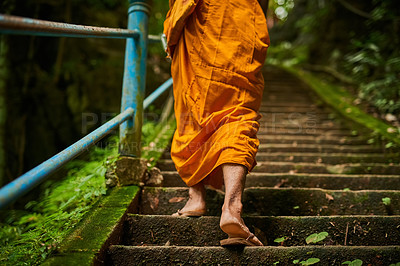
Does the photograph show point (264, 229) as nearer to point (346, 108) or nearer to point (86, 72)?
point (346, 108)

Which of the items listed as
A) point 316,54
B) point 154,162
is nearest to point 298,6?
point 316,54

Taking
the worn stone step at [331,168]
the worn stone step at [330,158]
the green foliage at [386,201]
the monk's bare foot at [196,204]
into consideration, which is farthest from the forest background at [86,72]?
the monk's bare foot at [196,204]

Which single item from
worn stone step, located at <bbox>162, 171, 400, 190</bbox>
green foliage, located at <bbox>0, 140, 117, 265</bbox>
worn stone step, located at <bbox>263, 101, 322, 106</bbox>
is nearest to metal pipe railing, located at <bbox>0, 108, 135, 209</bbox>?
green foliage, located at <bbox>0, 140, 117, 265</bbox>

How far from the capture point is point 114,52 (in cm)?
697

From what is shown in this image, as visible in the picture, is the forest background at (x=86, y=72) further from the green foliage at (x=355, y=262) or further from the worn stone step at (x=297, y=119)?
the green foliage at (x=355, y=262)

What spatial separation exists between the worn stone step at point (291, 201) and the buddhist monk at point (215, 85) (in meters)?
0.31

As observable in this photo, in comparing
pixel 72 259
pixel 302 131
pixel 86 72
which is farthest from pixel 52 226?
pixel 86 72

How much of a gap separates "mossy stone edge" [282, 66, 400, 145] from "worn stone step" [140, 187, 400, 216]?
1362mm

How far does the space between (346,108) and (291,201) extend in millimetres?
3095

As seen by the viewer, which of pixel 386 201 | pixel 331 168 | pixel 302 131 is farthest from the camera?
pixel 302 131

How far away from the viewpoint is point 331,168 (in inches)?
105

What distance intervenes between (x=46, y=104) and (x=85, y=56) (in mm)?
1365

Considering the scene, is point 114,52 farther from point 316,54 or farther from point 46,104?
point 316,54

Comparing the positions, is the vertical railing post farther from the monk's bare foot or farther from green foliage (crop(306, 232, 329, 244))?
green foliage (crop(306, 232, 329, 244))
